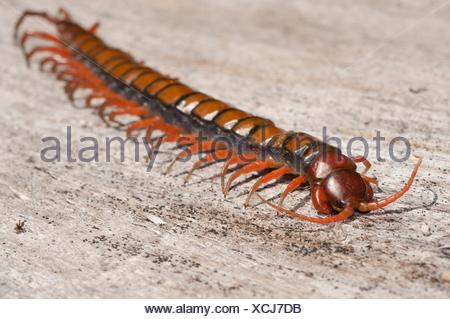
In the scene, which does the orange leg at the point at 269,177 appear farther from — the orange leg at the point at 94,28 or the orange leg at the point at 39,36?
the orange leg at the point at 39,36

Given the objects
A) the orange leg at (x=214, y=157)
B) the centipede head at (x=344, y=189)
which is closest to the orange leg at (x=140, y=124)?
the orange leg at (x=214, y=157)

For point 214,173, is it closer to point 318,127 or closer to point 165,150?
point 165,150

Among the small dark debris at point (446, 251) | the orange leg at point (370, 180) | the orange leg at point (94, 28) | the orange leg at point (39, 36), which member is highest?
the orange leg at point (94, 28)

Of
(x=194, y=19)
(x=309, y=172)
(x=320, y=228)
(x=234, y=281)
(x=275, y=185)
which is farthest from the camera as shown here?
(x=194, y=19)

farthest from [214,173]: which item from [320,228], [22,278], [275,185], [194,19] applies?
[194,19]

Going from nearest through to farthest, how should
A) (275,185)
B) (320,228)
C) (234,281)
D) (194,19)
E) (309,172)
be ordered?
(234,281) < (320,228) < (309,172) < (275,185) < (194,19)

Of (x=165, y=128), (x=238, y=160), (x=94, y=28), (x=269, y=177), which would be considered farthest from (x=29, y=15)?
(x=269, y=177)
